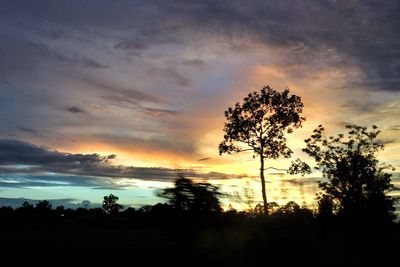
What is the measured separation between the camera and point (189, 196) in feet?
33.3

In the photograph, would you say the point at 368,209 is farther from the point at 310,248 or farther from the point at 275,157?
the point at 275,157

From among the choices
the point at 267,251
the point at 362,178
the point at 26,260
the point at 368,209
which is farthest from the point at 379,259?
the point at 362,178

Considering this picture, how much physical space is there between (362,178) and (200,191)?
42.8 metres

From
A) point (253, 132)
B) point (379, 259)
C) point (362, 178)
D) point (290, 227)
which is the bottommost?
point (379, 259)

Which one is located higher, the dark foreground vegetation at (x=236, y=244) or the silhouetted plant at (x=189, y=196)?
the silhouetted plant at (x=189, y=196)

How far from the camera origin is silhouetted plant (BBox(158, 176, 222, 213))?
33.2 feet

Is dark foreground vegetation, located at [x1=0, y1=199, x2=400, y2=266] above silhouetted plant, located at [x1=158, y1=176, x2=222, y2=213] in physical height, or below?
below

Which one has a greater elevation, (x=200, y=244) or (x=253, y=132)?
(x=253, y=132)

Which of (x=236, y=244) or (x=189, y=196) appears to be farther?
(x=236, y=244)

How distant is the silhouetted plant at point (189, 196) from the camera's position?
10.1 m

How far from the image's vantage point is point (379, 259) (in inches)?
531

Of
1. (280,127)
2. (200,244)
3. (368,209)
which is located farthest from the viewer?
(280,127)

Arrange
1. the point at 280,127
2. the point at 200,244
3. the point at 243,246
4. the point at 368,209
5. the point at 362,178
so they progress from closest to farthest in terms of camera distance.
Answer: the point at 200,244 → the point at 243,246 → the point at 368,209 → the point at 280,127 → the point at 362,178

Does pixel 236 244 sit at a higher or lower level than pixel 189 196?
lower
